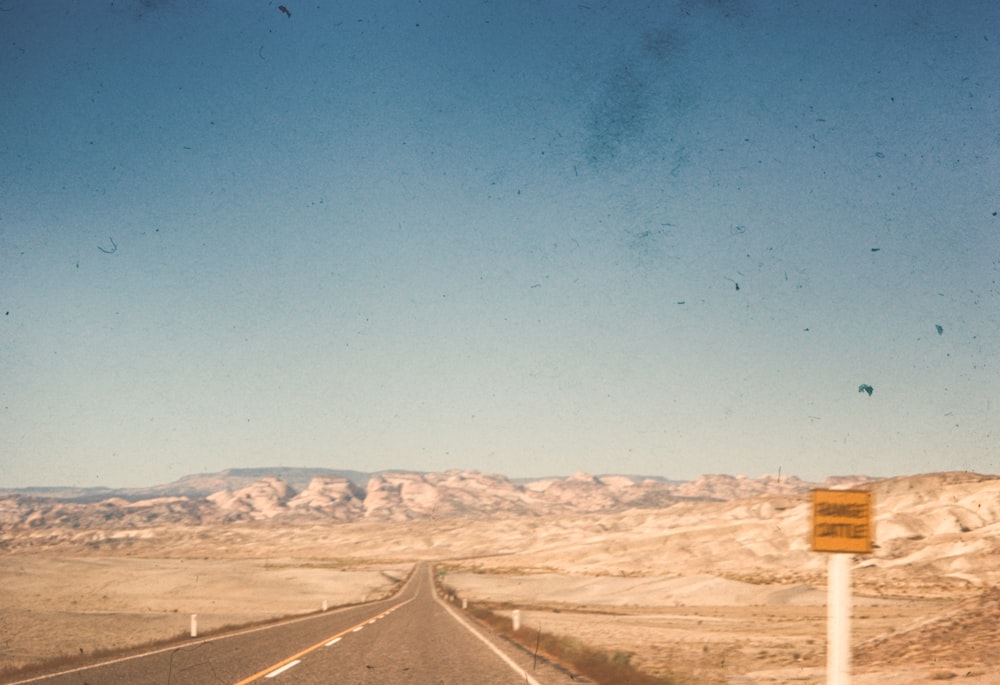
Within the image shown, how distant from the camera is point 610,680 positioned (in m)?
14.4

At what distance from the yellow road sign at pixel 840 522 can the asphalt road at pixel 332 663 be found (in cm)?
796

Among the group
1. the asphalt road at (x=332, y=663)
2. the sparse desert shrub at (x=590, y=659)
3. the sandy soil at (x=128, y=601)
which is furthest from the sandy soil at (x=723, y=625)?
the sandy soil at (x=128, y=601)

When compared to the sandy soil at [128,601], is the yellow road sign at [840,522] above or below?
above

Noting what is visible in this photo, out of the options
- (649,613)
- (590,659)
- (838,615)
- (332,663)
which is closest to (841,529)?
(838,615)

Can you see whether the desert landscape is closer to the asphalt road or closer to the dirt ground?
the dirt ground

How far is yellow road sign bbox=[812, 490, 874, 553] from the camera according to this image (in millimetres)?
7059

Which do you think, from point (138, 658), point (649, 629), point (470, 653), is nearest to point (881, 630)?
point (649, 629)

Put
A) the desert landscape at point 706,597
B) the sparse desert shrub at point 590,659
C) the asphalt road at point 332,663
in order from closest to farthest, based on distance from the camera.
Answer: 1. the asphalt road at point 332,663
2. the sparse desert shrub at point 590,659
3. the desert landscape at point 706,597

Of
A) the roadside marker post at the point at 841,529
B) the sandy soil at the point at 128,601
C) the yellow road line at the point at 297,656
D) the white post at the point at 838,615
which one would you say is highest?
the roadside marker post at the point at 841,529

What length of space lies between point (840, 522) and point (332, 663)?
12.5m

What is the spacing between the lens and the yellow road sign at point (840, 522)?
23.2 ft

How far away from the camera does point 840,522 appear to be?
7.11 meters

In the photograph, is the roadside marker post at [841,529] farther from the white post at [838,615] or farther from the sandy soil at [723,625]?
the sandy soil at [723,625]

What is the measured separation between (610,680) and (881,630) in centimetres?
1825
